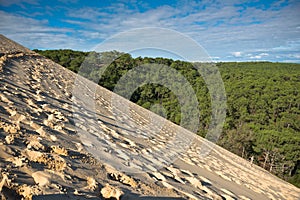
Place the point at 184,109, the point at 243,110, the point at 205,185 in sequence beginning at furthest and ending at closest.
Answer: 1. the point at 243,110
2. the point at 184,109
3. the point at 205,185

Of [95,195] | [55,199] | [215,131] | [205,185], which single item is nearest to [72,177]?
[95,195]

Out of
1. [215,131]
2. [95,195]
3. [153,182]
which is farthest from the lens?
[215,131]

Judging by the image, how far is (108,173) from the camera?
280 cm

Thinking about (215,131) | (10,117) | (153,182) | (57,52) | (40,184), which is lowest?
(215,131)

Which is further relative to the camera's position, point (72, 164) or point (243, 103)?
point (243, 103)

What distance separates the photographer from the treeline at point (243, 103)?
2303 cm

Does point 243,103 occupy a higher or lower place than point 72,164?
higher

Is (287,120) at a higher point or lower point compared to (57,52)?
lower

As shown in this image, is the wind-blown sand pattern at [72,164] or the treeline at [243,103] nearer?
the wind-blown sand pattern at [72,164]

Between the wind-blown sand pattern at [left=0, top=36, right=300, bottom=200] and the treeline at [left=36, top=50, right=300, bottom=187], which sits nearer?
the wind-blown sand pattern at [left=0, top=36, right=300, bottom=200]

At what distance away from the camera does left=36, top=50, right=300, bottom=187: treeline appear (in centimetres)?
2303

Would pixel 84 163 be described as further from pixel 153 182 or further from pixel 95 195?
pixel 153 182

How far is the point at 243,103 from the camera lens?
31547 mm

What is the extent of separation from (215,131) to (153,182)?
23097 mm
